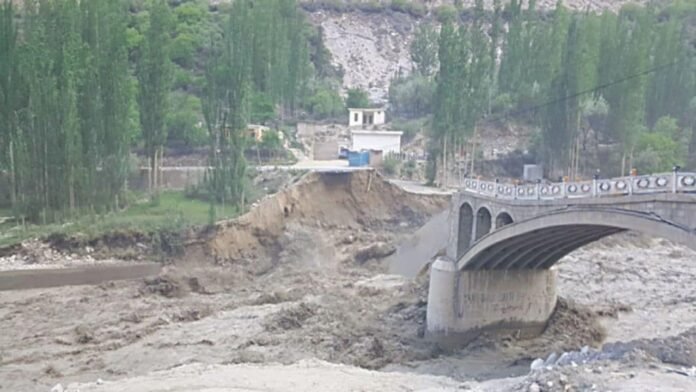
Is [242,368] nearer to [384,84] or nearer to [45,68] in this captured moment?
[45,68]

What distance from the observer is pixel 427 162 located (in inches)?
2261

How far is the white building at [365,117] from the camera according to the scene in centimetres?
7231

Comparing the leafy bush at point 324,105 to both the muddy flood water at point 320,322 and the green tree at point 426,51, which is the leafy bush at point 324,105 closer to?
the green tree at point 426,51

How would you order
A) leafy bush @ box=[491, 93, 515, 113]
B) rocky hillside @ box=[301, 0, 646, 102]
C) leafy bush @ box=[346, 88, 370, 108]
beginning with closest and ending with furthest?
leafy bush @ box=[491, 93, 515, 113] < leafy bush @ box=[346, 88, 370, 108] < rocky hillside @ box=[301, 0, 646, 102]

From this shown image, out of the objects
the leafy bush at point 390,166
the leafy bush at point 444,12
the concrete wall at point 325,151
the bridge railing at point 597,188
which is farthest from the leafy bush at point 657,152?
the leafy bush at point 444,12

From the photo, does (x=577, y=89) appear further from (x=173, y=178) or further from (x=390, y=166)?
(x=173, y=178)

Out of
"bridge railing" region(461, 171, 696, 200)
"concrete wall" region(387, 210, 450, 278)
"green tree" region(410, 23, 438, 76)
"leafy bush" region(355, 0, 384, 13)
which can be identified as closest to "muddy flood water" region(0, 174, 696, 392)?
"concrete wall" region(387, 210, 450, 278)

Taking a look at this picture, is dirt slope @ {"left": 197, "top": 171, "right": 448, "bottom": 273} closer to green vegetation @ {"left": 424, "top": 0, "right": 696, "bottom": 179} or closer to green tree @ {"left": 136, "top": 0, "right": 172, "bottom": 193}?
green vegetation @ {"left": 424, "top": 0, "right": 696, "bottom": 179}

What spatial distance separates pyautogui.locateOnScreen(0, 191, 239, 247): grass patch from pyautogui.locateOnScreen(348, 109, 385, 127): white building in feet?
90.7

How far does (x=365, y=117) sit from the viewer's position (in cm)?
7356

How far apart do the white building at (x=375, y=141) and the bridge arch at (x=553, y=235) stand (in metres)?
32.6

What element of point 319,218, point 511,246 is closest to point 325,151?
point 319,218

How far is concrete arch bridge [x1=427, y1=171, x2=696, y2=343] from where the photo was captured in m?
22.6

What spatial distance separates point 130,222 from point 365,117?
113 feet
